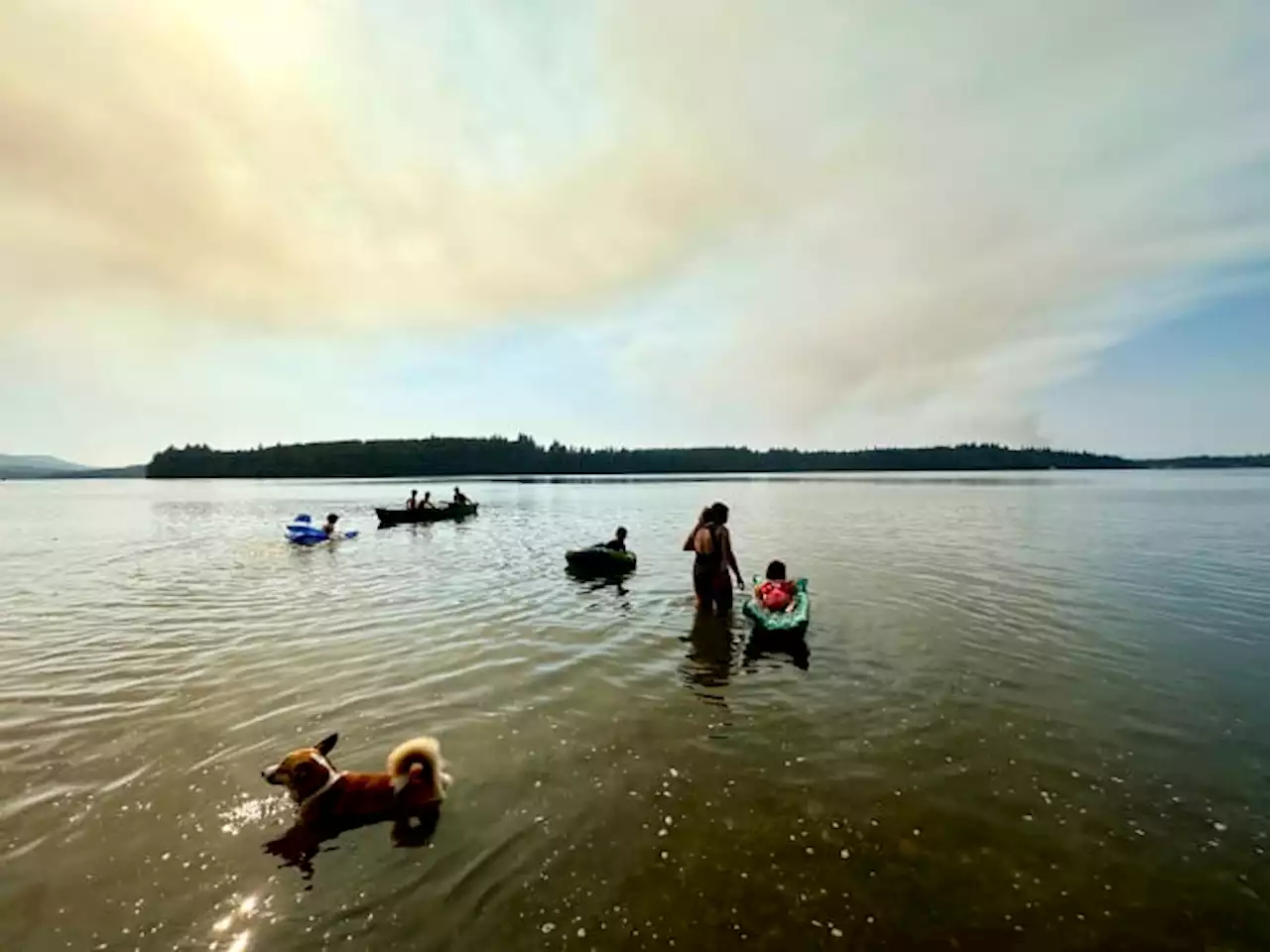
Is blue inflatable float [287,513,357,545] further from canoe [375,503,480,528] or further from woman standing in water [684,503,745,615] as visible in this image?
woman standing in water [684,503,745,615]

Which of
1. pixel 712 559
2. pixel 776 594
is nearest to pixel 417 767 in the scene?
pixel 776 594

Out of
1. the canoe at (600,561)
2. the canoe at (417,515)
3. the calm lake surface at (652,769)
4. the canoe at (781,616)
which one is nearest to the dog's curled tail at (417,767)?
the calm lake surface at (652,769)

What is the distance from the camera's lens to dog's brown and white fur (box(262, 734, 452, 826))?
283 inches

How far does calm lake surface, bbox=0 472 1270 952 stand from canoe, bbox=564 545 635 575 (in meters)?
3.06

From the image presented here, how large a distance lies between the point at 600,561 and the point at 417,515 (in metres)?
26.4

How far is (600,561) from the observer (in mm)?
23203

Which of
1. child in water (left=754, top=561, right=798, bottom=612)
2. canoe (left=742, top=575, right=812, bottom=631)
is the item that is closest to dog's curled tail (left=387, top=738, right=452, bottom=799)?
canoe (left=742, top=575, right=812, bottom=631)

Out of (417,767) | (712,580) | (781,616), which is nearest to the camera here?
(417,767)

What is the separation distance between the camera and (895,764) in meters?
8.62

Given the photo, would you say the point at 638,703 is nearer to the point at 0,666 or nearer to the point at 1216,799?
the point at 1216,799

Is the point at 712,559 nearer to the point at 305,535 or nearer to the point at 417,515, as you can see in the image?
the point at 305,535

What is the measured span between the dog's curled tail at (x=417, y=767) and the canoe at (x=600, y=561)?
1541 cm

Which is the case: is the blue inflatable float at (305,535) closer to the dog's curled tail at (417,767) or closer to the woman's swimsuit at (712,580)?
the woman's swimsuit at (712,580)

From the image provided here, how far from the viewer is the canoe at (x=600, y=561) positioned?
2314cm
